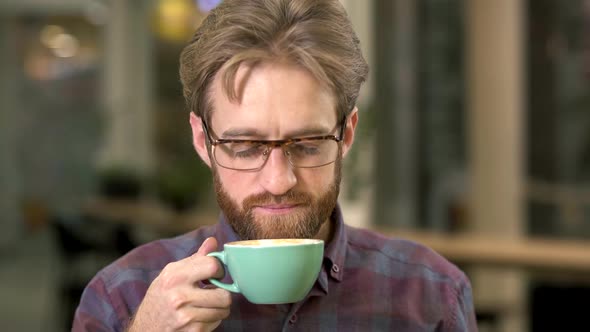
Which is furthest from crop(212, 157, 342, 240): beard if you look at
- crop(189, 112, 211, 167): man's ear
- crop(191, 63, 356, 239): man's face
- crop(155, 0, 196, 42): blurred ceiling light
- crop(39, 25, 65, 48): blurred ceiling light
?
crop(155, 0, 196, 42): blurred ceiling light

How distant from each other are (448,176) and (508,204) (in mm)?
869

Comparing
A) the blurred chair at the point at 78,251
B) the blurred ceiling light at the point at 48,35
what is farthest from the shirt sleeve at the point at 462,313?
the blurred ceiling light at the point at 48,35

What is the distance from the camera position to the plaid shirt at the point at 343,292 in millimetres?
1145

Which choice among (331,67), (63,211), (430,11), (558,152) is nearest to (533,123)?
(558,152)

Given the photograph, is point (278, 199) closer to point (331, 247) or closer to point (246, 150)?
point (246, 150)

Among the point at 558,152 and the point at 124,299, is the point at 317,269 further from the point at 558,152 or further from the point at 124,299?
the point at 558,152

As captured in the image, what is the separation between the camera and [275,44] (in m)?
1.04

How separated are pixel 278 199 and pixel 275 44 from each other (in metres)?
0.20

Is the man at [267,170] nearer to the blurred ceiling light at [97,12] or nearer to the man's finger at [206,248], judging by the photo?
the man's finger at [206,248]

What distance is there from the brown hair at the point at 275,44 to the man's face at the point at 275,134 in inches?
0.7

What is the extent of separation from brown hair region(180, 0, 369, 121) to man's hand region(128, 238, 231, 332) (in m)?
0.23

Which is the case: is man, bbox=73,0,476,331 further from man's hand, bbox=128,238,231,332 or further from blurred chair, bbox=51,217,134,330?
blurred chair, bbox=51,217,134,330

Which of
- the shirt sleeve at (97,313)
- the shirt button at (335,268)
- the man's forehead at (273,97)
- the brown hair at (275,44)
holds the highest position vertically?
the brown hair at (275,44)

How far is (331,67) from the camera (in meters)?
1.07
